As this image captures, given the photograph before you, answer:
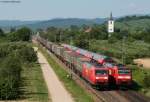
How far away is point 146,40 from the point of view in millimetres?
190875

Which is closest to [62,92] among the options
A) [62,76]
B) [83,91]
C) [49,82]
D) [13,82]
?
[83,91]

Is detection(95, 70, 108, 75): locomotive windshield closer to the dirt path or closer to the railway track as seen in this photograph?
the railway track

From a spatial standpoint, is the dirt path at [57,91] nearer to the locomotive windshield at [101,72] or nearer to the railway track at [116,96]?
the railway track at [116,96]

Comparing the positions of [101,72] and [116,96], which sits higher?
[101,72]

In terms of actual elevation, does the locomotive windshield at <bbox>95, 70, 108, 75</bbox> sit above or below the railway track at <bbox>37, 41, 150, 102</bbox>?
above

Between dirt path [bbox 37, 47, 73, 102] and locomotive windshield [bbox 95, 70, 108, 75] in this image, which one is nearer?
dirt path [bbox 37, 47, 73, 102]

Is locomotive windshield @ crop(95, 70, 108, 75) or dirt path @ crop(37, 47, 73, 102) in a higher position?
locomotive windshield @ crop(95, 70, 108, 75)

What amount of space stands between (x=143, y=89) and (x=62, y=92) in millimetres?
8425

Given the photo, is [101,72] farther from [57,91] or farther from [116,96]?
[57,91]

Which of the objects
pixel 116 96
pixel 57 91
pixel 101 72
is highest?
pixel 101 72

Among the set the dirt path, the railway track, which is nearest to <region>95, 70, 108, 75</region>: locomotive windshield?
the railway track

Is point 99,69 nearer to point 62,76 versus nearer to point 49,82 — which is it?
point 49,82

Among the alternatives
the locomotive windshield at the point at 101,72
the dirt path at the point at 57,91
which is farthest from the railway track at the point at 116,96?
the dirt path at the point at 57,91

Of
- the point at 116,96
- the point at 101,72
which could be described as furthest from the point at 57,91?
the point at 116,96
